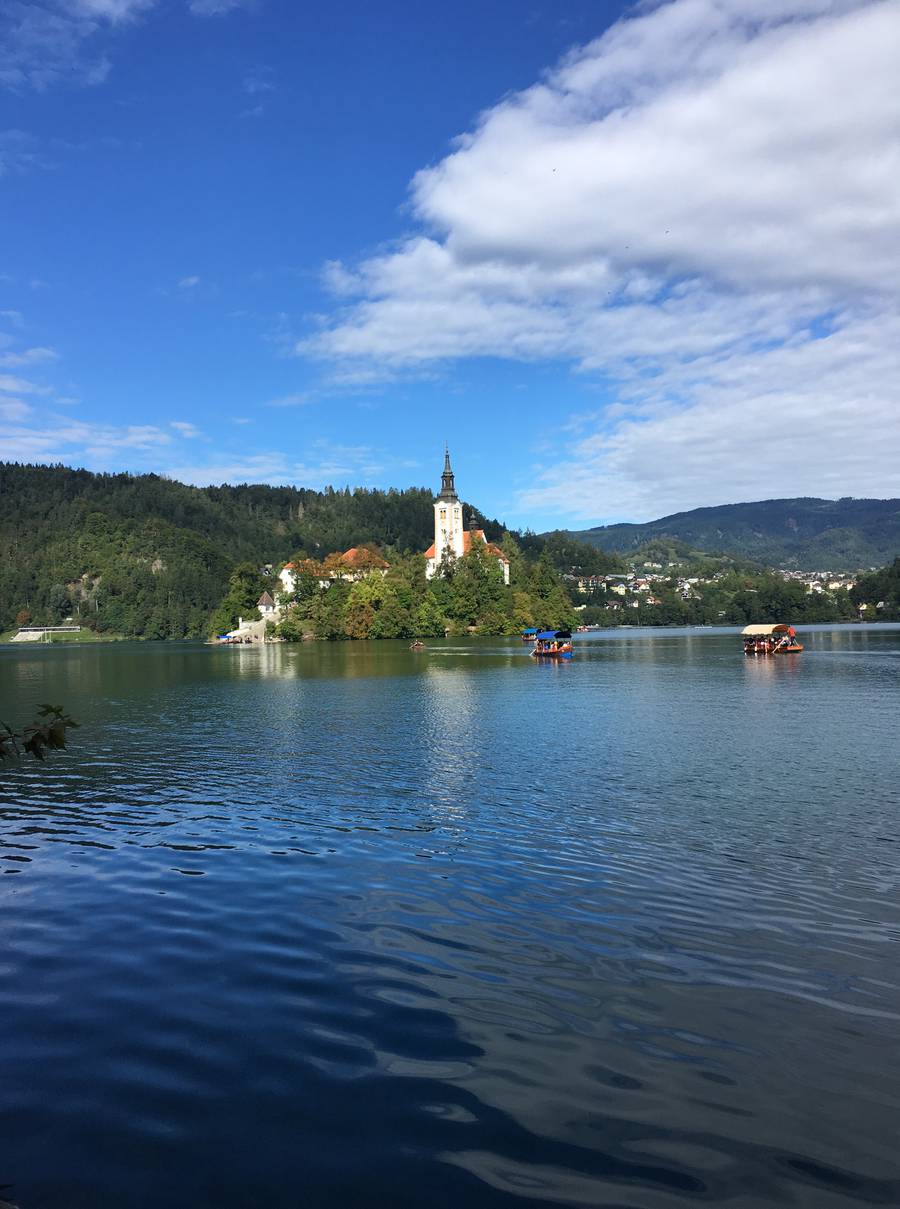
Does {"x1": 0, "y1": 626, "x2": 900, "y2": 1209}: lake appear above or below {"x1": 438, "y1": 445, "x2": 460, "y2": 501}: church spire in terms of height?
below

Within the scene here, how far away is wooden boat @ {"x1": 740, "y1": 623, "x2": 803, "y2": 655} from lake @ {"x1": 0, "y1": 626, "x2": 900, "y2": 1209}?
72868 millimetres

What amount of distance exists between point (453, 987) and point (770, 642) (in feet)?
305

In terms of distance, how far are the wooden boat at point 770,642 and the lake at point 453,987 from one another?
72.9 metres

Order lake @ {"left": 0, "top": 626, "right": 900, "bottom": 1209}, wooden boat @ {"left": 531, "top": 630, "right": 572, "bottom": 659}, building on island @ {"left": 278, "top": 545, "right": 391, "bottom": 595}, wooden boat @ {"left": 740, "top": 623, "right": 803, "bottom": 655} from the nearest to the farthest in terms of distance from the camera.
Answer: lake @ {"left": 0, "top": 626, "right": 900, "bottom": 1209}, wooden boat @ {"left": 531, "top": 630, "right": 572, "bottom": 659}, wooden boat @ {"left": 740, "top": 623, "right": 803, "bottom": 655}, building on island @ {"left": 278, "top": 545, "right": 391, "bottom": 595}

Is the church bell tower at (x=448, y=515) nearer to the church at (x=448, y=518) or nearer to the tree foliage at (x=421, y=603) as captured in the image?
the church at (x=448, y=518)

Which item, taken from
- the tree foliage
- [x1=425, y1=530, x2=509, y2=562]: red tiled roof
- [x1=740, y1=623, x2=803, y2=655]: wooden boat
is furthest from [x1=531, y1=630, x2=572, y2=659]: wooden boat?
[x1=425, y1=530, x2=509, y2=562]: red tiled roof

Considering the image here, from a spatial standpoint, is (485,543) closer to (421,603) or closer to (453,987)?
(421,603)

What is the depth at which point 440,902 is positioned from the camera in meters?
13.6

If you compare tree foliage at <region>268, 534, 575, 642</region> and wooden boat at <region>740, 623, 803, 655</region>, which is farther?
tree foliage at <region>268, 534, 575, 642</region>

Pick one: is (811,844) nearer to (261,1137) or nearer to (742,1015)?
(742,1015)

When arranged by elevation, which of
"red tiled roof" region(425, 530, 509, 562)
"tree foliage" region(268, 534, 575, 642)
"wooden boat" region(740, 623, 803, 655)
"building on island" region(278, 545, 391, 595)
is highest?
"red tiled roof" region(425, 530, 509, 562)

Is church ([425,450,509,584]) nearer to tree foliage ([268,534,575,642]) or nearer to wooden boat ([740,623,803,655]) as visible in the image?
tree foliage ([268,534,575,642])

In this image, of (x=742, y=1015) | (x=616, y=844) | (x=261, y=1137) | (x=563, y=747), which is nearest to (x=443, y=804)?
(x=616, y=844)

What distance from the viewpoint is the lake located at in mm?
6902
